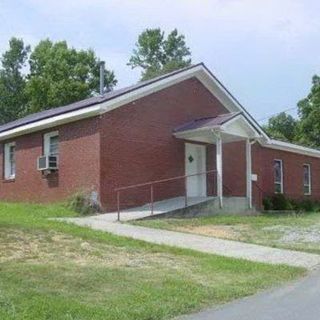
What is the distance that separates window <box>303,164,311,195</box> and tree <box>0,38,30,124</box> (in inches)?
1028

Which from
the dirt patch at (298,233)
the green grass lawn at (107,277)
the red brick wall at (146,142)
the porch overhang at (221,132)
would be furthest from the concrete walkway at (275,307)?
the porch overhang at (221,132)

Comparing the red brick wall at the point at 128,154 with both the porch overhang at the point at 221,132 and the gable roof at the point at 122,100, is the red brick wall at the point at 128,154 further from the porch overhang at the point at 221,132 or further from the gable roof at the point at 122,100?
the porch overhang at the point at 221,132

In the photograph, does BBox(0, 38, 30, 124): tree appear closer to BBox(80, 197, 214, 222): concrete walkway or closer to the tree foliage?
the tree foliage

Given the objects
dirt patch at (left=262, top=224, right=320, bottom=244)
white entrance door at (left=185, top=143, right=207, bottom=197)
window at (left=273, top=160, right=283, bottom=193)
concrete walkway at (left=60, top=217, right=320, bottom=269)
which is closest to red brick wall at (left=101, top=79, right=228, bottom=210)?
white entrance door at (left=185, top=143, right=207, bottom=197)

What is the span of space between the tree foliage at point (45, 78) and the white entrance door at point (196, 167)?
2416cm

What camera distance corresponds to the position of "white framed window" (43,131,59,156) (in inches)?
942

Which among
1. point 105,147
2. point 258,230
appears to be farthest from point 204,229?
point 105,147

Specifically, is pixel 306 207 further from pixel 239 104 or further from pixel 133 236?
pixel 133 236

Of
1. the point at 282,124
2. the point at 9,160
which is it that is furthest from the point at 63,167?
the point at 282,124

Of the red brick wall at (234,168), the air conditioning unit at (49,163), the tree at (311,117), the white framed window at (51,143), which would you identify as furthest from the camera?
the tree at (311,117)

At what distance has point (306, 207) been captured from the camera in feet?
104

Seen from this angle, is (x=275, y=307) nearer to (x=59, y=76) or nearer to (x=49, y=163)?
(x=49, y=163)

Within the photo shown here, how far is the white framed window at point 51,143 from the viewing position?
23938mm

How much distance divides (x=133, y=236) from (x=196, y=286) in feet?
18.8
